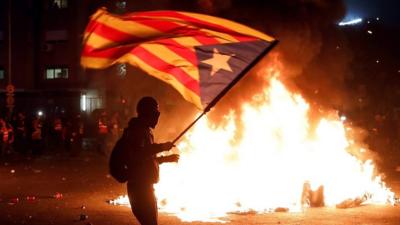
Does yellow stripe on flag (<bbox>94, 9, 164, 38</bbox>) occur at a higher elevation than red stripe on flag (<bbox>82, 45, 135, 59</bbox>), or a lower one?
higher

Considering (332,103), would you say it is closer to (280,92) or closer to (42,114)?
(280,92)

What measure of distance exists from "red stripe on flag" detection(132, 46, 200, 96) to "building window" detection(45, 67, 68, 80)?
36.0 m

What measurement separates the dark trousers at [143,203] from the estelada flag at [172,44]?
4.41 ft

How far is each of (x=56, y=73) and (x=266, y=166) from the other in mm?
32450

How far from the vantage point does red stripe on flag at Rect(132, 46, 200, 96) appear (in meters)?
6.64

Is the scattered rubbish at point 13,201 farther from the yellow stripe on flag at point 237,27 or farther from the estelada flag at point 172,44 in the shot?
the yellow stripe on flag at point 237,27

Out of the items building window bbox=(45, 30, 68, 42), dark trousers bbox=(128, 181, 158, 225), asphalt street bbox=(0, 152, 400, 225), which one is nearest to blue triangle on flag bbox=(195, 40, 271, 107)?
dark trousers bbox=(128, 181, 158, 225)

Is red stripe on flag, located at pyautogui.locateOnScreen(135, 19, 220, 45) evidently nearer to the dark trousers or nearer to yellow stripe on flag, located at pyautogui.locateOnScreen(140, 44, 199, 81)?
yellow stripe on flag, located at pyautogui.locateOnScreen(140, 44, 199, 81)

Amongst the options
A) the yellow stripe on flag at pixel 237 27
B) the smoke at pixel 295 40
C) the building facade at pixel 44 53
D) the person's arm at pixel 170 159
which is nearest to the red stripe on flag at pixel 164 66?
the yellow stripe on flag at pixel 237 27

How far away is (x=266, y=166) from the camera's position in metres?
12.1

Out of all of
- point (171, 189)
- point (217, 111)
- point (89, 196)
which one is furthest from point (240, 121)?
point (89, 196)

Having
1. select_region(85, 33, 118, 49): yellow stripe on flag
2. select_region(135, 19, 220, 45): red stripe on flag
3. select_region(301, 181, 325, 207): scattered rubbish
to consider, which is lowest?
select_region(301, 181, 325, 207): scattered rubbish

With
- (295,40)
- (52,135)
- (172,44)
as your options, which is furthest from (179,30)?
(52,135)

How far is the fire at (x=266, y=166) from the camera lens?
10953mm
